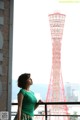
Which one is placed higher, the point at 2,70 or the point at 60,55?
the point at 60,55

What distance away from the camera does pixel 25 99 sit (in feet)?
8.94

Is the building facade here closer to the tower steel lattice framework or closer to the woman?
the woman

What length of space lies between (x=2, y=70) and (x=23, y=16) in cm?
338

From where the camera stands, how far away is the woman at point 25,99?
2.67 meters

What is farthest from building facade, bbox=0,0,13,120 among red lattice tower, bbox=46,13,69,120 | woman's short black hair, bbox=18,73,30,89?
red lattice tower, bbox=46,13,69,120

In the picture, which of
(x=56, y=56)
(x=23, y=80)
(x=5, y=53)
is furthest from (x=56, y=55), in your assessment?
(x=23, y=80)

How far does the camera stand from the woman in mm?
2674

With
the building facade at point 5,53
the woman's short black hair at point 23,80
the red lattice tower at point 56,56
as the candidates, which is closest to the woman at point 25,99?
the woman's short black hair at point 23,80

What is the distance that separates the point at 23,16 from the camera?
6.30m

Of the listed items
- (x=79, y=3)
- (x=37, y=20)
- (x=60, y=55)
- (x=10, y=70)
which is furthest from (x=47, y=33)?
(x=10, y=70)

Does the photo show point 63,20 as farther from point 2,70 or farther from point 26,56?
point 2,70

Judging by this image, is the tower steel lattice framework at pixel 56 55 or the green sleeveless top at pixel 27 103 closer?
the green sleeveless top at pixel 27 103

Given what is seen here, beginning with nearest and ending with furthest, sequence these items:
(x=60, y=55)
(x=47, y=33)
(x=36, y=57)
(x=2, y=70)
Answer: (x=2, y=70) < (x=36, y=57) < (x=47, y=33) < (x=60, y=55)

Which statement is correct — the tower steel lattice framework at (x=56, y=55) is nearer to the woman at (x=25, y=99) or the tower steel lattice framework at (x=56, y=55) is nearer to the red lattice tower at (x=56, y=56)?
the red lattice tower at (x=56, y=56)
